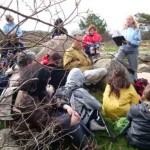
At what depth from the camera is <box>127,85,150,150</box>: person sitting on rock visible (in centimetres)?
622

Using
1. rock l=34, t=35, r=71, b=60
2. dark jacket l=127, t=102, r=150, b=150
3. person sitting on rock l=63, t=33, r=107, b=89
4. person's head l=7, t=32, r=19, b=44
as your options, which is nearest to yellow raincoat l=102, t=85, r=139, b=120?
dark jacket l=127, t=102, r=150, b=150

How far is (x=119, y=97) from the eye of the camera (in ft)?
23.4

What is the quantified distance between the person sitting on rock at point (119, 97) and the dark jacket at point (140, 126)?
1.93ft

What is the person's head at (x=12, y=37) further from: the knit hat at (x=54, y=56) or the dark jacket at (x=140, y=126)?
the knit hat at (x=54, y=56)

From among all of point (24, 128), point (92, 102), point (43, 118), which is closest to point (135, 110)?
point (92, 102)

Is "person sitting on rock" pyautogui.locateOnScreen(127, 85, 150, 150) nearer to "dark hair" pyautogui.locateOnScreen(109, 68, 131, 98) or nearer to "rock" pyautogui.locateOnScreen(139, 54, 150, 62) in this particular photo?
"dark hair" pyautogui.locateOnScreen(109, 68, 131, 98)

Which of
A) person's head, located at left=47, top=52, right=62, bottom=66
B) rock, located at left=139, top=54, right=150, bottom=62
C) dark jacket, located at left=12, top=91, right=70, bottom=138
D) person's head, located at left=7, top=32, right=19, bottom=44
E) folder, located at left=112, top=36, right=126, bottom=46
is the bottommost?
rock, located at left=139, top=54, right=150, bottom=62

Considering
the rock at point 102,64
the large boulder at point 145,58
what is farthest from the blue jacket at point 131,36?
the large boulder at point 145,58

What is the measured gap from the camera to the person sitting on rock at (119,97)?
7.06 meters

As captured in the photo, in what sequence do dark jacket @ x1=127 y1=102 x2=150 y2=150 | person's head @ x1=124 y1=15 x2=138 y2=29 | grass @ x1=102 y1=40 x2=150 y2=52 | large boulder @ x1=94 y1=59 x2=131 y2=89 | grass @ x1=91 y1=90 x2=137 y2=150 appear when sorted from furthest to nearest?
1. grass @ x1=102 y1=40 x2=150 y2=52
2. person's head @ x1=124 y1=15 x2=138 y2=29
3. large boulder @ x1=94 y1=59 x2=131 y2=89
4. grass @ x1=91 y1=90 x2=137 y2=150
5. dark jacket @ x1=127 y1=102 x2=150 y2=150

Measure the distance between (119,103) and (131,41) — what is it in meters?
2.30

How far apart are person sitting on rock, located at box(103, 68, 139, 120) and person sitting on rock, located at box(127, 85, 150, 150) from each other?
1.87ft

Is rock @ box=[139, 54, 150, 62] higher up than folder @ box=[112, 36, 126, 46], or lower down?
lower down

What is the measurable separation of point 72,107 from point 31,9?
388cm
